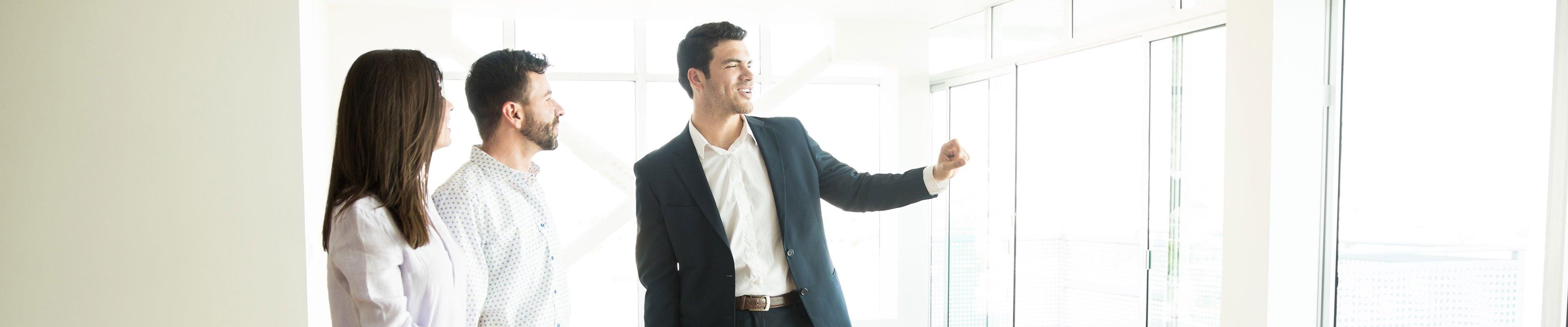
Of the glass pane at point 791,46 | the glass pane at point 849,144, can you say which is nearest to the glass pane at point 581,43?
the glass pane at point 791,46

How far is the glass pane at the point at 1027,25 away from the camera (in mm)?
4641

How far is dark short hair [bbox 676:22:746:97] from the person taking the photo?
2.30 m

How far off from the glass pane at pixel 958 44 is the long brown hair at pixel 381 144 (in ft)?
14.5

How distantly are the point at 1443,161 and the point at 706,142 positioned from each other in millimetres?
2287

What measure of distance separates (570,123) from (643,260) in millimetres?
3782

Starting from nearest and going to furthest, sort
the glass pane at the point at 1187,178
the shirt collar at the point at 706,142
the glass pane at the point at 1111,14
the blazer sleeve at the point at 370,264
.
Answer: the blazer sleeve at the point at 370,264
the shirt collar at the point at 706,142
the glass pane at the point at 1187,178
the glass pane at the point at 1111,14

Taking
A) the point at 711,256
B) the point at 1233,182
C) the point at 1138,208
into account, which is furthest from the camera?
the point at 1138,208

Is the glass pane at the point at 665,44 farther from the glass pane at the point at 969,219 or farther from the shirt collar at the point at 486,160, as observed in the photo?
the shirt collar at the point at 486,160

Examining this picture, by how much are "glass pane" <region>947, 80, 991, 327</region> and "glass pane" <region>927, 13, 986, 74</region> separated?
0.54 ft

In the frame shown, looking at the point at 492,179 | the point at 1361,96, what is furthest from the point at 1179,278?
the point at 492,179

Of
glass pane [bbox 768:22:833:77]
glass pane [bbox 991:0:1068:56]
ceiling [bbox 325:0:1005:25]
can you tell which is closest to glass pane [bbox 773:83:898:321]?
glass pane [bbox 768:22:833:77]

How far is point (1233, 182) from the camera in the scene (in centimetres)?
319

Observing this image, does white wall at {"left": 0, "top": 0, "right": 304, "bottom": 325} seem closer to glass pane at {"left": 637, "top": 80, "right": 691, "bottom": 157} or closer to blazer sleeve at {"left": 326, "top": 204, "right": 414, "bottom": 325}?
blazer sleeve at {"left": 326, "top": 204, "right": 414, "bottom": 325}

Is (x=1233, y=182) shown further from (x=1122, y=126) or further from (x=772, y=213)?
(x=772, y=213)
